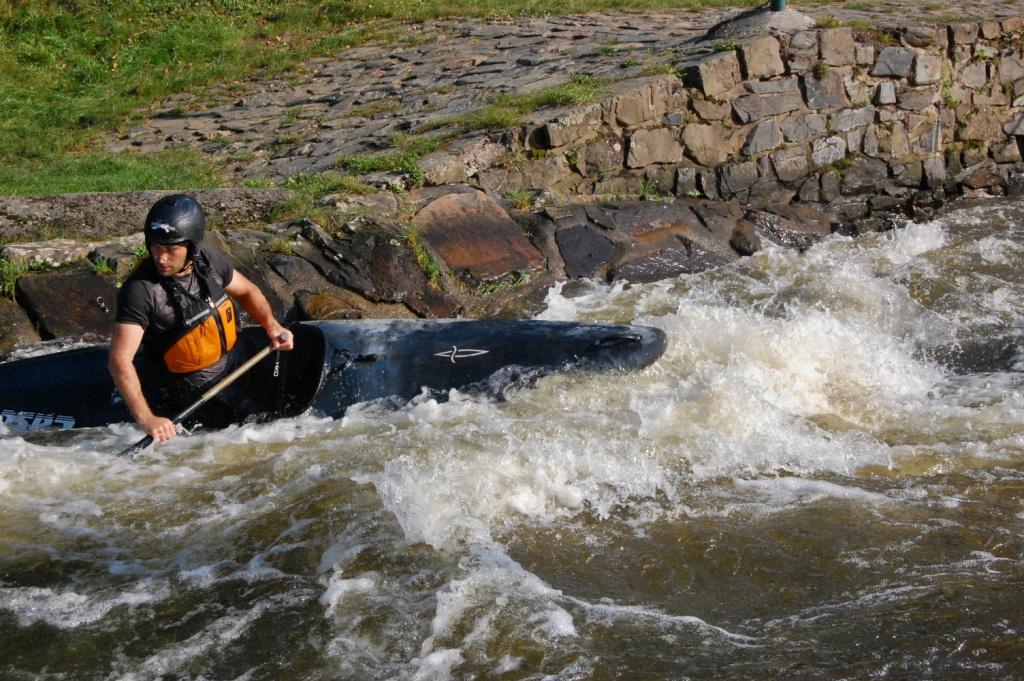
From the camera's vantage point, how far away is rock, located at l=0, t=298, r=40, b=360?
5.95 meters

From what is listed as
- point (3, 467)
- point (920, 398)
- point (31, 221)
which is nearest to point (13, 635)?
point (3, 467)

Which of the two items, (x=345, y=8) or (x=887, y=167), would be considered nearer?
(x=887, y=167)

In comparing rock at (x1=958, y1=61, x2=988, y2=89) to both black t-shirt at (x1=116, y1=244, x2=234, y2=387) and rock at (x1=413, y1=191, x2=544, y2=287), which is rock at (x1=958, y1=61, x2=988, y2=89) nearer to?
rock at (x1=413, y1=191, x2=544, y2=287)

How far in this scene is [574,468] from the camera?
475 cm

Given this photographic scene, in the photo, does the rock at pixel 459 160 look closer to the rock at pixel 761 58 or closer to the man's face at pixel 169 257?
the rock at pixel 761 58

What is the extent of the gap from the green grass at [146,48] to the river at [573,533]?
5.16 m

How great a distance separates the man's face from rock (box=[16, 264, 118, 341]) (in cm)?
163

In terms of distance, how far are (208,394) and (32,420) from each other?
0.93 m

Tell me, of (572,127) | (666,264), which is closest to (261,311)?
(666,264)

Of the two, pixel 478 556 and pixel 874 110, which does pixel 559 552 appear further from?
pixel 874 110

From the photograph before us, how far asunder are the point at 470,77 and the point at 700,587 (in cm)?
749

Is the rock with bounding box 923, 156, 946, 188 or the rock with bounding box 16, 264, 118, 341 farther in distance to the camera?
the rock with bounding box 923, 156, 946, 188

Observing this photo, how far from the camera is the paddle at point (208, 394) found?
15.6 feet

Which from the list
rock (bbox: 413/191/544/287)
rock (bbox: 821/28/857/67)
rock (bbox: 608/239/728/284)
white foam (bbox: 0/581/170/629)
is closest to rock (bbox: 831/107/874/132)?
rock (bbox: 821/28/857/67)
